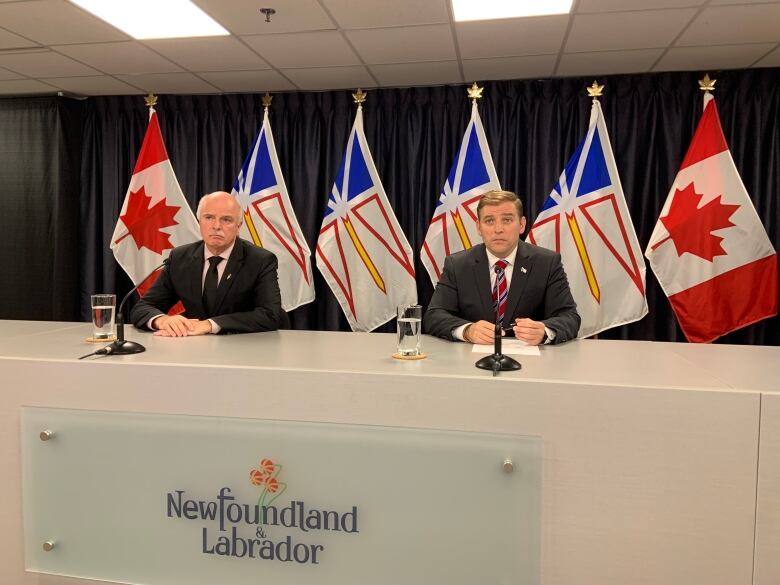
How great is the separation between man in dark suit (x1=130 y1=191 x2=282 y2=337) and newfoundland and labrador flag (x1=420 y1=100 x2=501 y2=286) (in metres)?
1.83

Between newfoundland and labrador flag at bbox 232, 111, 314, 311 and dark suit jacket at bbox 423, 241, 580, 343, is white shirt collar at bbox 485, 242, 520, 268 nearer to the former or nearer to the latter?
dark suit jacket at bbox 423, 241, 580, 343

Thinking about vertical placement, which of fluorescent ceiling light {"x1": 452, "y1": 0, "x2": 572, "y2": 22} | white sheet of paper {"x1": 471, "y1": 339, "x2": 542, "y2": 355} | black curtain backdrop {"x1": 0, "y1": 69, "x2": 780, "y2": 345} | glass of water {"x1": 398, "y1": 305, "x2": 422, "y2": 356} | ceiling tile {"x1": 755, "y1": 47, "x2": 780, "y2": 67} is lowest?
white sheet of paper {"x1": 471, "y1": 339, "x2": 542, "y2": 355}

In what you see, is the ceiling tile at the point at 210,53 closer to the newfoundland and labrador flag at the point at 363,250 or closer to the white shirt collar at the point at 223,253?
the newfoundland and labrador flag at the point at 363,250

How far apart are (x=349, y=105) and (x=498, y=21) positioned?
1.67 m

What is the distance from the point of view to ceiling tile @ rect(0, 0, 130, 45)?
3.08 meters

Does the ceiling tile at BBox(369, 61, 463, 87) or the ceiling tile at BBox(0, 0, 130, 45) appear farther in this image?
the ceiling tile at BBox(369, 61, 463, 87)

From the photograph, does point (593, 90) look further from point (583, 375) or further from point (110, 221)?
point (110, 221)

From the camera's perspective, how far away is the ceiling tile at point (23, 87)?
4477mm

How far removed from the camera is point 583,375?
4.66 ft

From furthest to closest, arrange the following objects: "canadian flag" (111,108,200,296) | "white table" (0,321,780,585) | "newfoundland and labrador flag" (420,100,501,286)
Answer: "canadian flag" (111,108,200,296)
"newfoundland and labrador flag" (420,100,501,286)
"white table" (0,321,780,585)

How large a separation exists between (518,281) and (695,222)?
2.06m

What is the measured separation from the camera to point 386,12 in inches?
123

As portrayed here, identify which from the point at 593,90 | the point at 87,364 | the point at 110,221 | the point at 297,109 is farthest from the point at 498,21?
the point at 110,221

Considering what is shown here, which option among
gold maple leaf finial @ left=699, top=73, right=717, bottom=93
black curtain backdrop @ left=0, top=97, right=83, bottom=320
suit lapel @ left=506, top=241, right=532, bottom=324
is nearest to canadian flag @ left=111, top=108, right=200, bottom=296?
black curtain backdrop @ left=0, top=97, right=83, bottom=320
